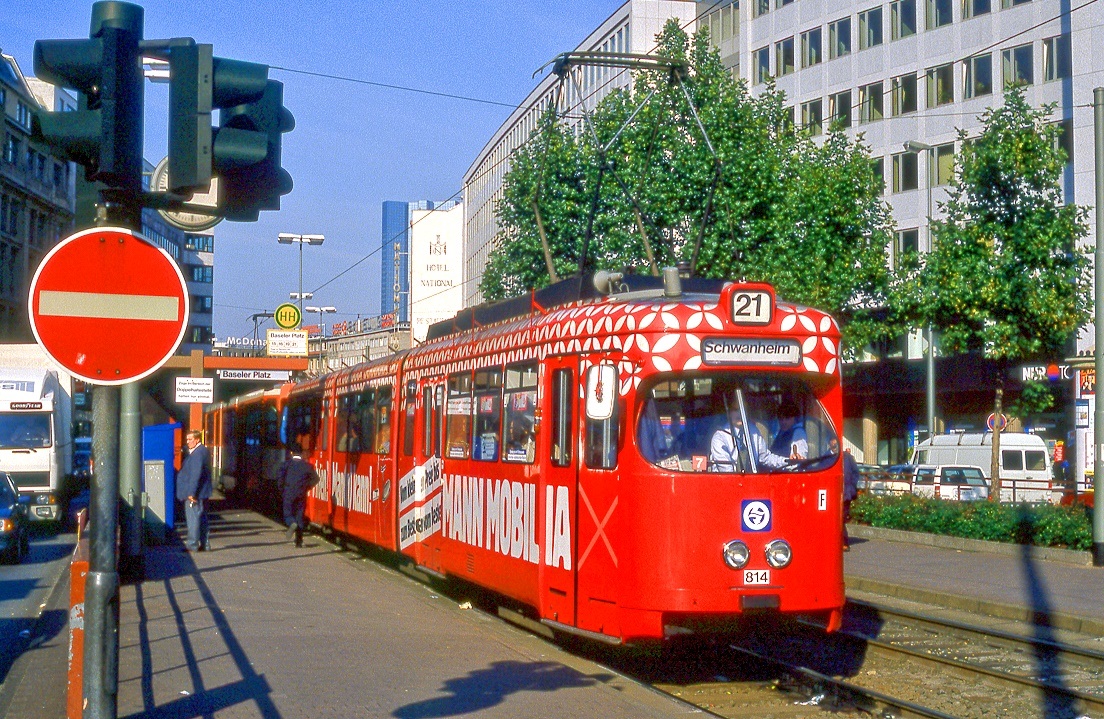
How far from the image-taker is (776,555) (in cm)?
967

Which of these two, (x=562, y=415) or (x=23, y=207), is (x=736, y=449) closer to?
(x=562, y=415)

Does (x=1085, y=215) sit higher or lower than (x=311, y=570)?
higher

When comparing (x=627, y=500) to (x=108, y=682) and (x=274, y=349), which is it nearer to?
(x=108, y=682)

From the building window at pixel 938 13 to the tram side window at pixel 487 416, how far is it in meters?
38.8

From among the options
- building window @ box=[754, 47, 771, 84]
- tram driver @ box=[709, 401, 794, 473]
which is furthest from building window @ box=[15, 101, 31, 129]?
tram driver @ box=[709, 401, 794, 473]

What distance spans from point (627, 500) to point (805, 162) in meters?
28.0

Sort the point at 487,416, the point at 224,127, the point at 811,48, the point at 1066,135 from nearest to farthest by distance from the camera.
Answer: the point at 224,127 < the point at 487,416 < the point at 1066,135 < the point at 811,48

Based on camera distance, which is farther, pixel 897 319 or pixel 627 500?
pixel 897 319

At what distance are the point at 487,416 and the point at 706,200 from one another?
734 inches

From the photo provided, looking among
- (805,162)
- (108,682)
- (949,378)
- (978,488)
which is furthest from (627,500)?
(949,378)

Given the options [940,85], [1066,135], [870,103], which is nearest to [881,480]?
[1066,135]

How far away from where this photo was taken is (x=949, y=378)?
46.7 meters

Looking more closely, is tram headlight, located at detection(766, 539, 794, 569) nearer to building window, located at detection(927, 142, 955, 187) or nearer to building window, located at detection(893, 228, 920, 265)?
building window, located at detection(927, 142, 955, 187)

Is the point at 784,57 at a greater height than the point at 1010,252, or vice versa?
the point at 784,57
